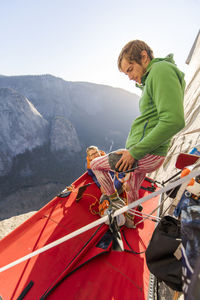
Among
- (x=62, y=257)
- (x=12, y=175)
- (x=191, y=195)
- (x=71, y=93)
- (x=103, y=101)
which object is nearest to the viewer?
(x=191, y=195)

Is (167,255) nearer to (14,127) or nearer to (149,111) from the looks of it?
(149,111)

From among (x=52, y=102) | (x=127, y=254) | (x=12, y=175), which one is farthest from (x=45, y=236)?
(x=52, y=102)

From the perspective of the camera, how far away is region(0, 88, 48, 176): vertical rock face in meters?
26.6

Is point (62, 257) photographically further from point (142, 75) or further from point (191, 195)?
point (142, 75)

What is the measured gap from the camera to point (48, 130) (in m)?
35.8

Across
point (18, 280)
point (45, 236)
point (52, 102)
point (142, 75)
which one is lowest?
point (52, 102)

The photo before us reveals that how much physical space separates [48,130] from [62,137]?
4579mm

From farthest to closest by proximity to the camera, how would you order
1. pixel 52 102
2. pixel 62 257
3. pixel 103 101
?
1. pixel 103 101
2. pixel 52 102
3. pixel 62 257

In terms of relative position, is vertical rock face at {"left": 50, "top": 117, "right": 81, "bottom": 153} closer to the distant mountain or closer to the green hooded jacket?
the distant mountain

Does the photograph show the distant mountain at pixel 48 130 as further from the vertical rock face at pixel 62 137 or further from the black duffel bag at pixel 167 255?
the black duffel bag at pixel 167 255

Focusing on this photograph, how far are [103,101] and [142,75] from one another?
65297mm

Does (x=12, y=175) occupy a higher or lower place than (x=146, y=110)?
lower

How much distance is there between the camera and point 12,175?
86.2 feet

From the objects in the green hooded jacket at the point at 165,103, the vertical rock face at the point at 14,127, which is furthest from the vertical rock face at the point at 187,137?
the vertical rock face at the point at 14,127
